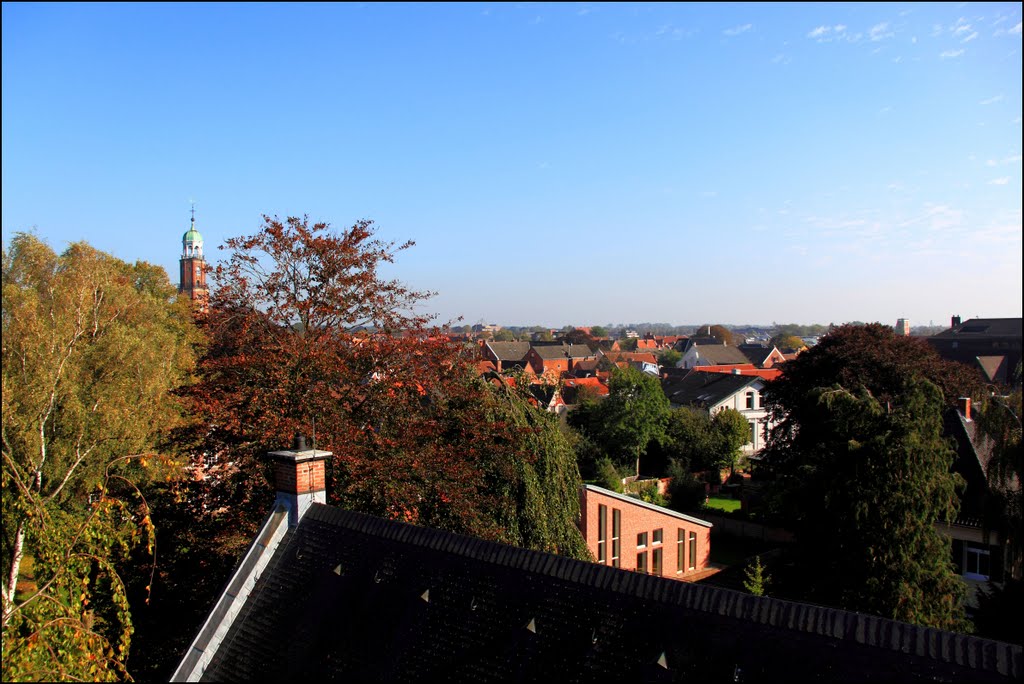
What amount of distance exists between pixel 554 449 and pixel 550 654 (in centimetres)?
872

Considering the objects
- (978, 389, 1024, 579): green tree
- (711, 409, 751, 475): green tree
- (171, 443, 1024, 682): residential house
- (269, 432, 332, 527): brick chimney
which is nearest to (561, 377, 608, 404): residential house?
(711, 409, 751, 475): green tree

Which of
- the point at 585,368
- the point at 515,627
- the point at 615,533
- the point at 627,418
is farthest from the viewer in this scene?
the point at 585,368

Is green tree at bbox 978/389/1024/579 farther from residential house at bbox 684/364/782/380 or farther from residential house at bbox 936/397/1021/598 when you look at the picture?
residential house at bbox 684/364/782/380

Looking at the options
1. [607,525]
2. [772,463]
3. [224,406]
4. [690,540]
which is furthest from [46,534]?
[772,463]

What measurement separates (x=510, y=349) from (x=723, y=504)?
53.3m

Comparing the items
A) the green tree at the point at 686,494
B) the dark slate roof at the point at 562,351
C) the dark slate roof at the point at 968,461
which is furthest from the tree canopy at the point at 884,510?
the dark slate roof at the point at 562,351

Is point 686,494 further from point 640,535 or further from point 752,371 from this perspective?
point 752,371

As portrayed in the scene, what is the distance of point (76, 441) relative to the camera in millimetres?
18828

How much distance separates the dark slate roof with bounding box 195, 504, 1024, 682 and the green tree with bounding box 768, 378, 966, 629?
9.24 metres

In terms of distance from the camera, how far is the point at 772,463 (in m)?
27.5

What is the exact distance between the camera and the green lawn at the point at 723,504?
111ft

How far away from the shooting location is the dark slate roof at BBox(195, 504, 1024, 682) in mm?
5824

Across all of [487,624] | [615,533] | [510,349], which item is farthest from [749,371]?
[487,624]

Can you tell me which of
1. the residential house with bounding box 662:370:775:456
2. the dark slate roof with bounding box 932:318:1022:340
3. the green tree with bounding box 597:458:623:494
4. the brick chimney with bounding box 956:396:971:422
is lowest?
the green tree with bounding box 597:458:623:494
